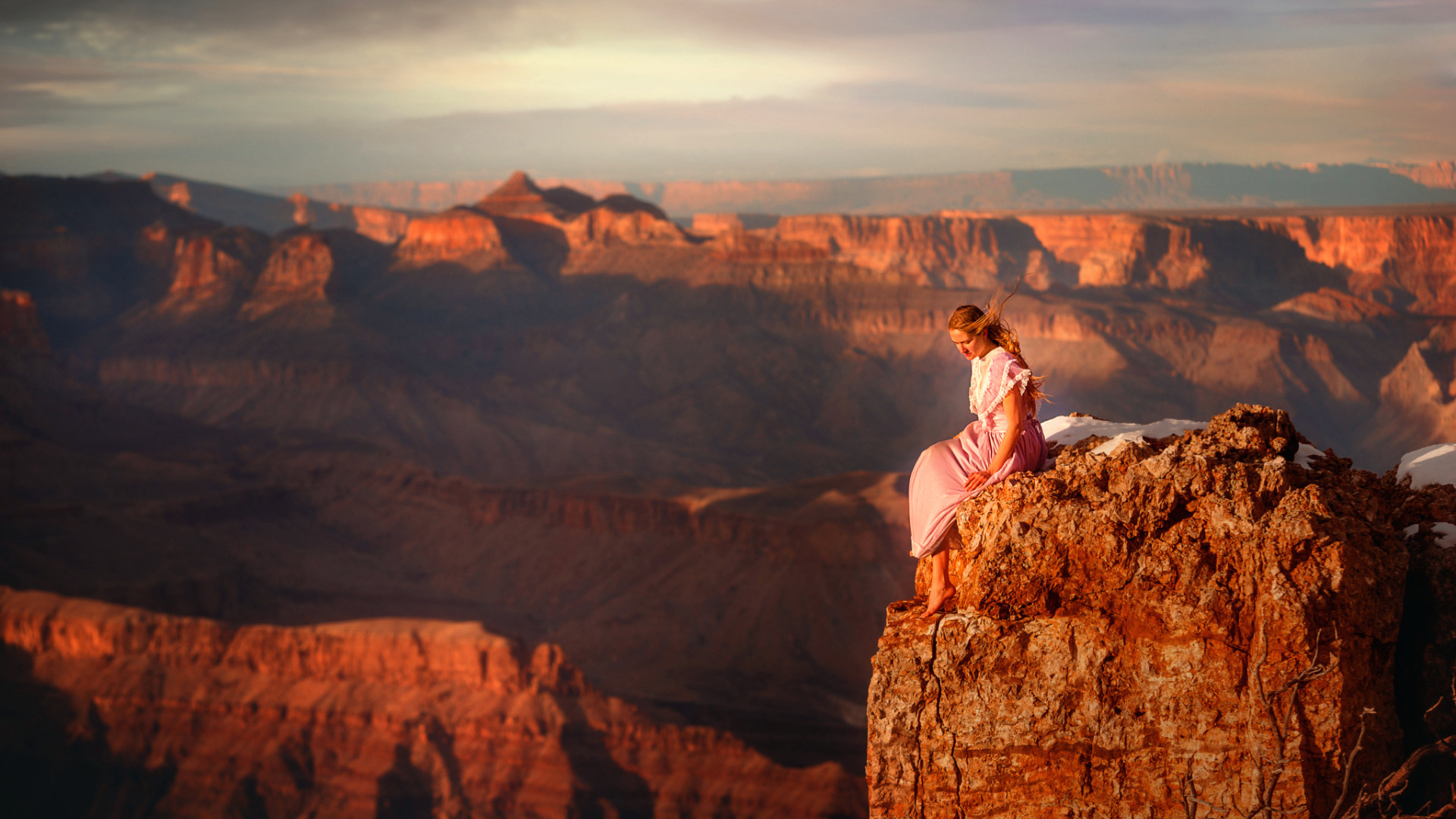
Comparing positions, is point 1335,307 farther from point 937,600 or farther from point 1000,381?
point 937,600

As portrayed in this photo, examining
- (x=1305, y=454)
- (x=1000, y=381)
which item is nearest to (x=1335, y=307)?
(x=1305, y=454)

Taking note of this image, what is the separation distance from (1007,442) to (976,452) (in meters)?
0.43

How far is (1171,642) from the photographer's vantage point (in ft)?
29.8

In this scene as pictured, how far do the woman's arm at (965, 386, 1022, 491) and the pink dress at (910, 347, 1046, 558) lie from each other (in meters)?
0.03

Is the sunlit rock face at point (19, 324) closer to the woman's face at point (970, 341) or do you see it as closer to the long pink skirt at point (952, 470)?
the woman's face at point (970, 341)

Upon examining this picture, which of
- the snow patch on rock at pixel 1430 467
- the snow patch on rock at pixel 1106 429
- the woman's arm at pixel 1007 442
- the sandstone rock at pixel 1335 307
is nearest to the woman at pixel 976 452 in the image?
the woman's arm at pixel 1007 442

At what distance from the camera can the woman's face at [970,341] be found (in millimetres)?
10711

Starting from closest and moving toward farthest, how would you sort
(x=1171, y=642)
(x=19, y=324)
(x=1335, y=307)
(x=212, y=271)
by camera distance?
(x=1171, y=642)
(x=19, y=324)
(x=1335, y=307)
(x=212, y=271)

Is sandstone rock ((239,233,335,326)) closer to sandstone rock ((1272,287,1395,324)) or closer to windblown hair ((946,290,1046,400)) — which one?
sandstone rock ((1272,287,1395,324))

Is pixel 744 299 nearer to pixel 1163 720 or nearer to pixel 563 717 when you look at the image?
pixel 563 717

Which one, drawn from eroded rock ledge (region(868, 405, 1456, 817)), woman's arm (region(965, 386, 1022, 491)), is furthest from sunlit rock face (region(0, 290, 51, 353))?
eroded rock ledge (region(868, 405, 1456, 817))

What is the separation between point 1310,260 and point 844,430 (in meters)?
73.0

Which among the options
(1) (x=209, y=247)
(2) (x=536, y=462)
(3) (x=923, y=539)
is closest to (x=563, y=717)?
(3) (x=923, y=539)

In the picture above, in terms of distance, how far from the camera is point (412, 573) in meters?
89.7
